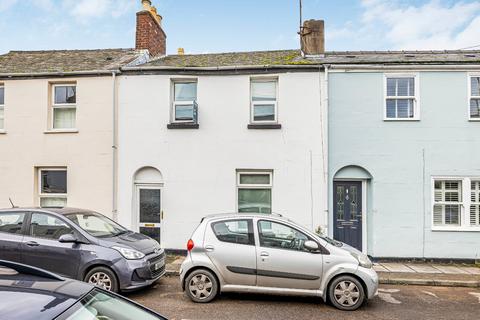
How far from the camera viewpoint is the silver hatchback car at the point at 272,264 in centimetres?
583

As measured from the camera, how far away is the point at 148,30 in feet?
41.2

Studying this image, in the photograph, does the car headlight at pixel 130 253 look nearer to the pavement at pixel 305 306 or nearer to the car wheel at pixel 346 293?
the pavement at pixel 305 306

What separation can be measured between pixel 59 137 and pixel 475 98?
12918mm

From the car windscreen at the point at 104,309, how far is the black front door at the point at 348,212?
27.1 feet

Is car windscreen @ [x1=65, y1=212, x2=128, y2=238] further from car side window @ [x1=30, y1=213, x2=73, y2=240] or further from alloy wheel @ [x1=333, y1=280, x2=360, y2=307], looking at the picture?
alloy wheel @ [x1=333, y1=280, x2=360, y2=307]

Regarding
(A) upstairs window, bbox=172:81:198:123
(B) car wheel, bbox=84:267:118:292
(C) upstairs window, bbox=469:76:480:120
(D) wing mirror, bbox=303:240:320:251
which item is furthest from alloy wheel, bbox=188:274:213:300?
(C) upstairs window, bbox=469:76:480:120

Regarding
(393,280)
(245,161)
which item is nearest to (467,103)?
(393,280)

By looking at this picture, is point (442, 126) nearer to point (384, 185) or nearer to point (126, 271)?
point (384, 185)

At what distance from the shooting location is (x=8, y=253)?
634 centimetres

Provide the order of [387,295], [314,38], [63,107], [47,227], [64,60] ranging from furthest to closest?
[64,60] → [314,38] → [63,107] → [387,295] → [47,227]

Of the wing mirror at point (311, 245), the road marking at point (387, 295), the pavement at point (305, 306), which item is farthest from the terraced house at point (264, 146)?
the wing mirror at point (311, 245)

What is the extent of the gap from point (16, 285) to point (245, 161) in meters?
8.20

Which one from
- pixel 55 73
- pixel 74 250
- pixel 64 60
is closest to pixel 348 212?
pixel 74 250

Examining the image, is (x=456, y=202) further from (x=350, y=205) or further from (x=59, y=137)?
(x=59, y=137)
